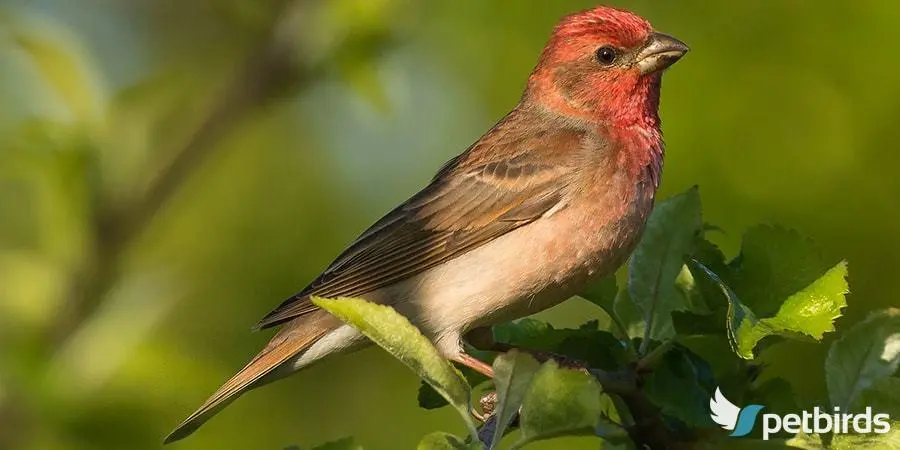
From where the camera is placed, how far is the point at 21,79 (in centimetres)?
418

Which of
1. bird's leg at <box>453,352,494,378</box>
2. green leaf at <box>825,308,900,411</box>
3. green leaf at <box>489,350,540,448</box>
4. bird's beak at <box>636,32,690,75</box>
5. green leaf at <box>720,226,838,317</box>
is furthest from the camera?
bird's beak at <box>636,32,690,75</box>

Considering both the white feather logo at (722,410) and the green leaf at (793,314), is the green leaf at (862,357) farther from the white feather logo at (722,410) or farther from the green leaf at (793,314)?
the white feather logo at (722,410)

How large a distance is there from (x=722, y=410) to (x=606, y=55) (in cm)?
242

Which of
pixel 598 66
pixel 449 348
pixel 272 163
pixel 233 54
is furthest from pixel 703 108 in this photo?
pixel 233 54

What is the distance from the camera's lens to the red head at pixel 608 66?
5609 millimetres

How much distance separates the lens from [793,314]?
3574 millimetres

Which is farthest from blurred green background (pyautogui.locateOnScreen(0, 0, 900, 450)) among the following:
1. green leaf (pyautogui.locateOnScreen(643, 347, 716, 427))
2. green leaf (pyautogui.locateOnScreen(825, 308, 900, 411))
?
green leaf (pyautogui.locateOnScreen(825, 308, 900, 411))

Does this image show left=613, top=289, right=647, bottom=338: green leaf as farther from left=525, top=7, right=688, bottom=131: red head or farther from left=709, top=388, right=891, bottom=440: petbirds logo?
left=525, top=7, right=688, bottom=131: red head

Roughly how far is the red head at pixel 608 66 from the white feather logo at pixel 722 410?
209cm

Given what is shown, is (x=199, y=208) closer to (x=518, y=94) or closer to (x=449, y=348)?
(x=518, y=94)

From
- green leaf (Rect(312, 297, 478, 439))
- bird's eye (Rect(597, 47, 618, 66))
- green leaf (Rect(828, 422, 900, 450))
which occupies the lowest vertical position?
green leaf (Rect(828, 422, 900, 450))

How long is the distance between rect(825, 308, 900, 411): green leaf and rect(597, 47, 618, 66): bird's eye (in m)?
2.37

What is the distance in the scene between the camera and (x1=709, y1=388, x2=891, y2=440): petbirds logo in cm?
335

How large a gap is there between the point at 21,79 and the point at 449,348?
6.35ft
